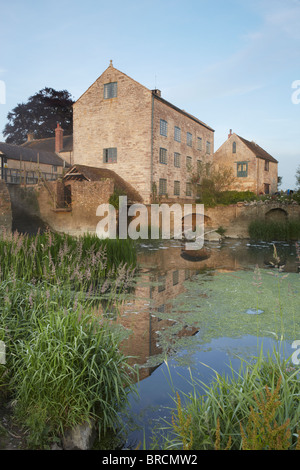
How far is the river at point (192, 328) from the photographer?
3664mm

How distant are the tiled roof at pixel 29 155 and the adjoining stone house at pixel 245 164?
16381 mm

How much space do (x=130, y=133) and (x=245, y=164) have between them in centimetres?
1613

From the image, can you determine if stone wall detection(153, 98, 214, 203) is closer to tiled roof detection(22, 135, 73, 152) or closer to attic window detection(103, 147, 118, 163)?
attic window detection(103, 147, 118, 163)

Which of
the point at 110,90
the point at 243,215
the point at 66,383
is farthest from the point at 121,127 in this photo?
the point at 66,383

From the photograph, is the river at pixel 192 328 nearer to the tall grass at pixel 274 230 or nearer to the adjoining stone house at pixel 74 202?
the adjoining stone house at pixel 74 202

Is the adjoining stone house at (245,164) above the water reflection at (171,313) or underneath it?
above

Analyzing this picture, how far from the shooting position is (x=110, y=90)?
80.5ft

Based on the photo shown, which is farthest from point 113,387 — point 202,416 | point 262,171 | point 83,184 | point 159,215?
point 262,171

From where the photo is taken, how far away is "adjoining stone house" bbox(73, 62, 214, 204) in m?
23.6

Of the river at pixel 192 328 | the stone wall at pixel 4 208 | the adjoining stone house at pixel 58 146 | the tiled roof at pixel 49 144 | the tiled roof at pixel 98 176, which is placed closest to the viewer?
the river at pixel 192 328

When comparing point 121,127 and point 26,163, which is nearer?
point 121,127

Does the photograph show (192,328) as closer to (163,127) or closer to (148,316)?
(148,316)

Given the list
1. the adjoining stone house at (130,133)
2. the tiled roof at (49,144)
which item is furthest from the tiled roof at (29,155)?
the adjoining stone house at (130,133)

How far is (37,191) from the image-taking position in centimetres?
1966
